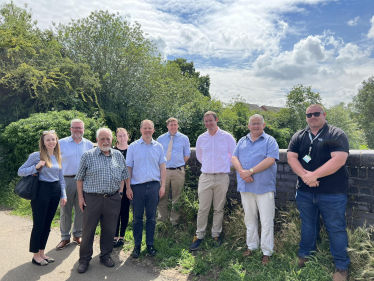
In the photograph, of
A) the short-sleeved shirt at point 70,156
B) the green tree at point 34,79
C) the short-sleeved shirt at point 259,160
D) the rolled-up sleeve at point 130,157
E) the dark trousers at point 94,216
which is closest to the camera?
the dark trousers at point 94,216

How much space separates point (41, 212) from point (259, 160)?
3.28m

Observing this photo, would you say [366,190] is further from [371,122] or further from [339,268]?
[371,122]

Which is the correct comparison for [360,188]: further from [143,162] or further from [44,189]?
[44,189]

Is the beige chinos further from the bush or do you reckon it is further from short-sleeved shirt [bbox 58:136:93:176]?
the bush

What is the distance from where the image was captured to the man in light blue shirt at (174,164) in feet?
17.9

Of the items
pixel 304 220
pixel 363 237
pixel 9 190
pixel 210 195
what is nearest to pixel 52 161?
pixel 210 195

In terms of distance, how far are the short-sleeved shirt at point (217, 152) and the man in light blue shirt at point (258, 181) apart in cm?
38

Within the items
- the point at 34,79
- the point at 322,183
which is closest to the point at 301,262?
the point at 322,183

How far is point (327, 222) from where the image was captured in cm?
366

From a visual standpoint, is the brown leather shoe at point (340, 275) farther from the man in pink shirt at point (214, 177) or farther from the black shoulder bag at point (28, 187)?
the black shoulder bag at point (28, 187)

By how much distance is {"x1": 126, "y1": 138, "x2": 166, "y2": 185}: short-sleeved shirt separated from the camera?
14.7 ft

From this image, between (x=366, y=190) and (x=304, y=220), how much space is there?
37.3 inches

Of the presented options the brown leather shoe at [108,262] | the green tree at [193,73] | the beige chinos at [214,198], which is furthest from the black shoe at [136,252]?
the green tree at [193,73]

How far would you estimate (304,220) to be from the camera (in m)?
3.88
